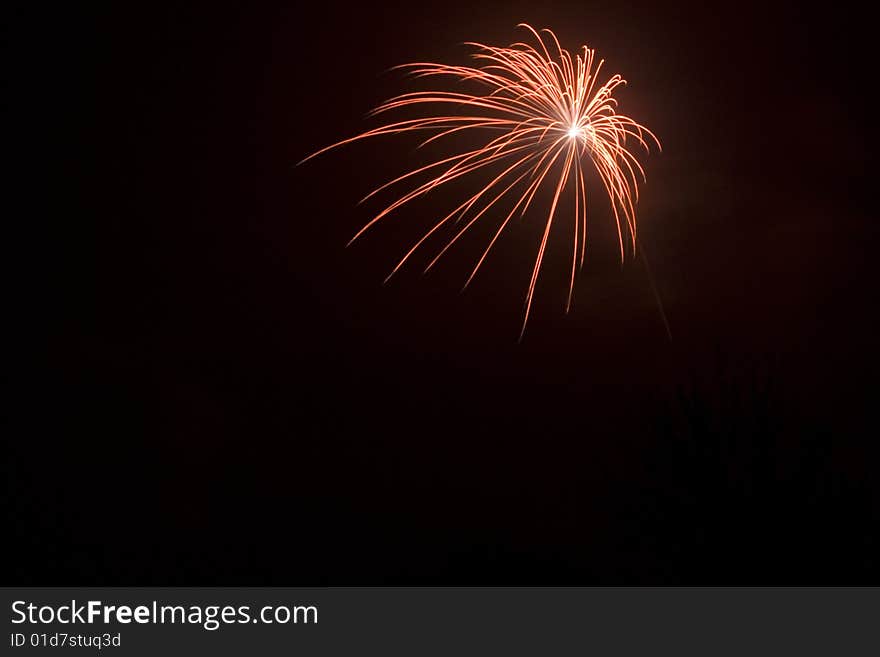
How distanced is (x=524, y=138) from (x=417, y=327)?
26.9 inches

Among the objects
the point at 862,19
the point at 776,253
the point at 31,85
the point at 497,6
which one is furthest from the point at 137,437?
the point at 862,19

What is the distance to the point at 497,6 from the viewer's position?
8.71ft

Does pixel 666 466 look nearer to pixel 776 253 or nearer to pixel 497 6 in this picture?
pixel 776 253

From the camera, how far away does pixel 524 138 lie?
Answer: 102 inches

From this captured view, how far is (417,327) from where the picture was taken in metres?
2.64

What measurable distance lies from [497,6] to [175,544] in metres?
1.98

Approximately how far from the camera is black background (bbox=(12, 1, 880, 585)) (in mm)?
2566

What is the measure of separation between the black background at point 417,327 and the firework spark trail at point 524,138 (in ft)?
0.18

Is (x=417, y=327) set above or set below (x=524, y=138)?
below

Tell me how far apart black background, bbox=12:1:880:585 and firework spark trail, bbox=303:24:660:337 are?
0.18ft

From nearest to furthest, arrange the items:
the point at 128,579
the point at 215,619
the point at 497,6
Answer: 1. the point at 215,619
2. the point at 128,579
3. the point at 497,6

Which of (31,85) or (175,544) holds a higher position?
(31,85)

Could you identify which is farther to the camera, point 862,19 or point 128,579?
point 862,19

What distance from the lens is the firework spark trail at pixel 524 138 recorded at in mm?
2531
